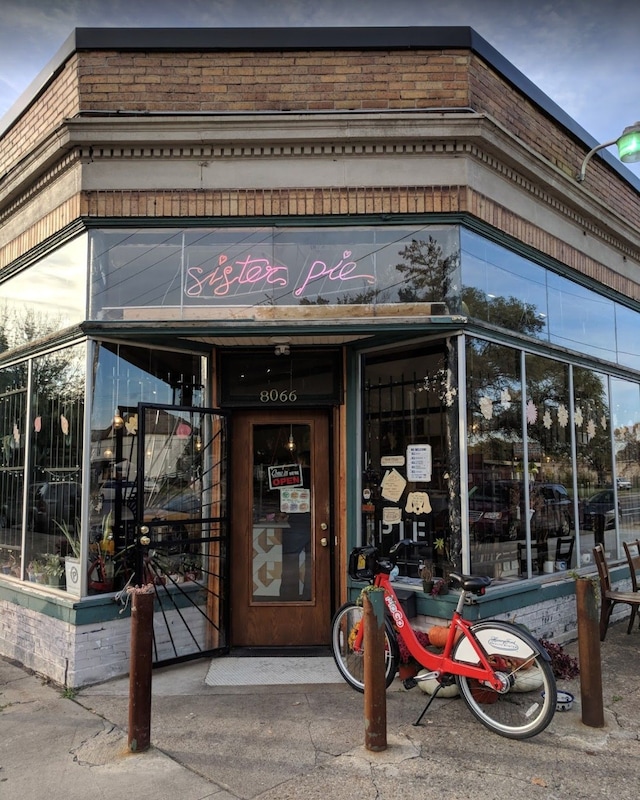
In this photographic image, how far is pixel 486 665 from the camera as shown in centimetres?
451

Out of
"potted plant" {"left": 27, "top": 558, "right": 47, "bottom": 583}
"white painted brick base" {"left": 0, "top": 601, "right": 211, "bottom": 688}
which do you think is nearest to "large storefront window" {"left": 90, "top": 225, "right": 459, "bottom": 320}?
"potted plant" {"left": 27, "top": 558, "right": 47, "bottom": 583}

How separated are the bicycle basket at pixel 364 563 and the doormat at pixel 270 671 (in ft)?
3.16

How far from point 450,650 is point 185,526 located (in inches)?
111

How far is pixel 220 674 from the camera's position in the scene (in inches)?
230

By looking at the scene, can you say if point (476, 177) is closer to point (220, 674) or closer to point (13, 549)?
point (220, 674)

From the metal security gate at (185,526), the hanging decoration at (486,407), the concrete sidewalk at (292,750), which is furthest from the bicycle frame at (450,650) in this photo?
the hanging decoration at (486,407)

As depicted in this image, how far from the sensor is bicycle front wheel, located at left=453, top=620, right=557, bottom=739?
14.2ft

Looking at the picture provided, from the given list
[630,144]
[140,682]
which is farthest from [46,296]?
[630,144]

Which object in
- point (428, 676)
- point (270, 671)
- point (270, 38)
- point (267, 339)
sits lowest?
point (270, 671)

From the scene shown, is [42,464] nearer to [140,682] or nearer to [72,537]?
[72,537]

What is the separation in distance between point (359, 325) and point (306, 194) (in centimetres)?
136

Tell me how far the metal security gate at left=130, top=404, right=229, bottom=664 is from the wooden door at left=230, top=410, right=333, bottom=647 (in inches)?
6.8

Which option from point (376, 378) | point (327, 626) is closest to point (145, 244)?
point (376, 378)

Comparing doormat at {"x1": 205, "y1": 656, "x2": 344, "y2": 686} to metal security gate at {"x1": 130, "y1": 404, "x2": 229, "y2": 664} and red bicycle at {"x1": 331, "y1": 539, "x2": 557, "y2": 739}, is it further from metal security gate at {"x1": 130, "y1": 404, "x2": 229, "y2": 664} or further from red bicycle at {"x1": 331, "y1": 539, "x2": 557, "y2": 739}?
red bicycle at {"x1": 331, "y1": 539, "x2": 557, "y2": 739}
